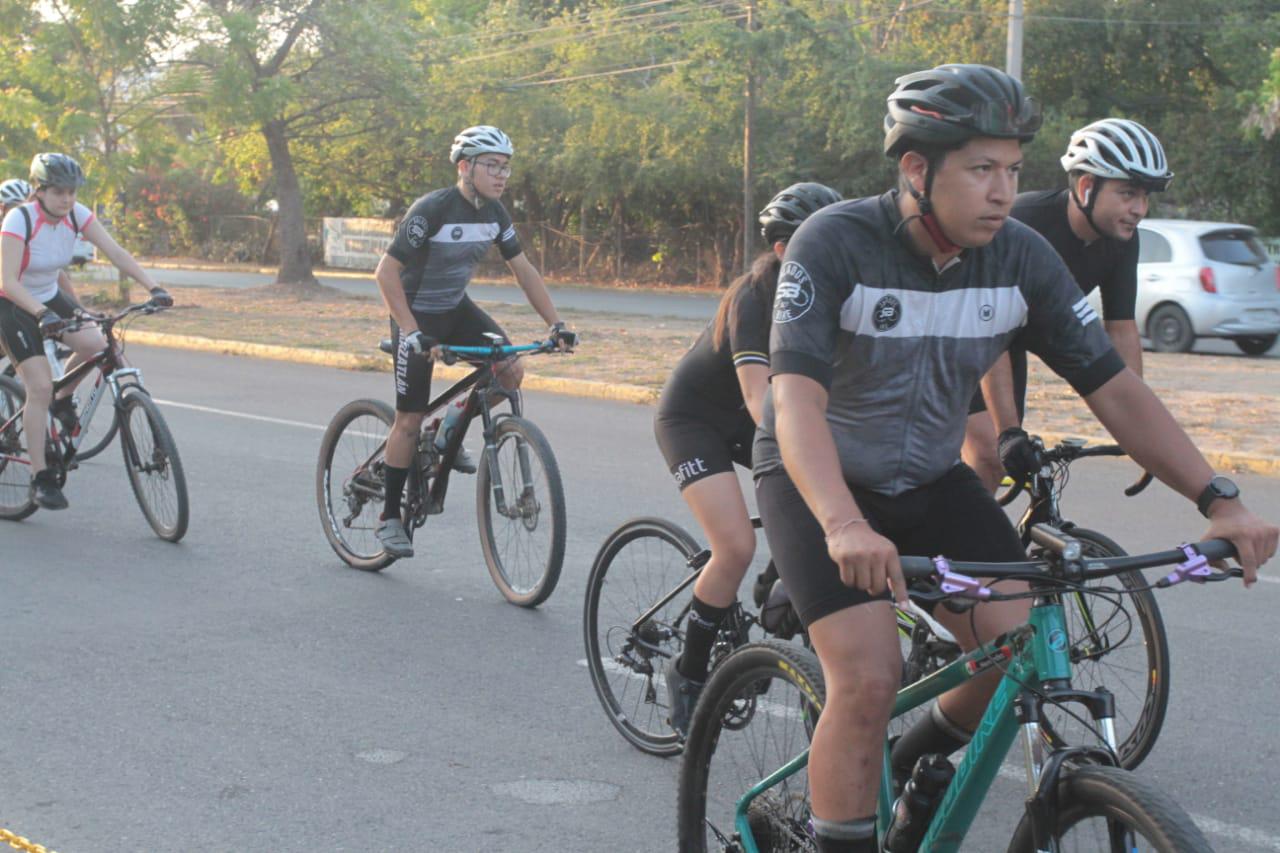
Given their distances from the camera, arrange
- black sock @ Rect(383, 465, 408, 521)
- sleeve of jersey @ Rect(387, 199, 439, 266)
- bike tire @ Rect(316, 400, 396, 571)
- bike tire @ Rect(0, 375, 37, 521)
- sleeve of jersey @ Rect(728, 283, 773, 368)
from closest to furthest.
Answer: sleeve of jersey @ Rect(728, 283, 773, 368)
sleeve of jersey @ Rect(387, 199, 439, 266)
black sock @ Rect(383, 465, 408, 521)
bike tire @ Rect(316, 400, 396, 571)
bike tire @ Rect(0, 375, 37, 521)

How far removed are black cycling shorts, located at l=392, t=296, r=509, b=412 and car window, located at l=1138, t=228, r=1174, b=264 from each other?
43.3 feet

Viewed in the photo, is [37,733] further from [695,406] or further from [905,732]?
[905,732]

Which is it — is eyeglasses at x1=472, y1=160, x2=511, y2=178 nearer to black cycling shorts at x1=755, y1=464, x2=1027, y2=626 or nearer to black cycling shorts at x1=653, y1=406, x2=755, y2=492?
black cycling shorts at x1=653, y1=406, x2=755, y2=492

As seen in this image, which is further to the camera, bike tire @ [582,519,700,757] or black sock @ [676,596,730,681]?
bike tire @ [582,519,700,757]

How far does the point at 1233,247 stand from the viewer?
18500mm

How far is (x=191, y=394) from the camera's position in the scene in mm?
14484

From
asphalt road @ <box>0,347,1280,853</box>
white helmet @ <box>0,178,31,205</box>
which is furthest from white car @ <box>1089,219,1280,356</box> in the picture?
white helmet @ <box>0,178,31,205</box>

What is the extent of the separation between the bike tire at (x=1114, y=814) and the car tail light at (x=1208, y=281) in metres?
16.6

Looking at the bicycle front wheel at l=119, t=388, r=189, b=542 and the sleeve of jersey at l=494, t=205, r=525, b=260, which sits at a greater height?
the sleeve of jersey at l=494, t=205, r=525, b=260

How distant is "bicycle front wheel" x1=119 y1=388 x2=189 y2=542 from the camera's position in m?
7.91

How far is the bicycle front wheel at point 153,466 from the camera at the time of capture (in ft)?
26.0

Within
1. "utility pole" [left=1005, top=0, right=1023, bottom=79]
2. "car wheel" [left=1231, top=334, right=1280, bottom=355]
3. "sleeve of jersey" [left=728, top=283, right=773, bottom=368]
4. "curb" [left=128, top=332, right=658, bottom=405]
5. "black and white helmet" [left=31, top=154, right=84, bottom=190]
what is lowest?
"curb" [left=128, top=332, right=658, bottom=405]

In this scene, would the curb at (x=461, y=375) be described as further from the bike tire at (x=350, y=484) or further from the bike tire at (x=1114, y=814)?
the bike tire at (x=1114, y=814)

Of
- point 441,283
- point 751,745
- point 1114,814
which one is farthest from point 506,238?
point 1114,814
